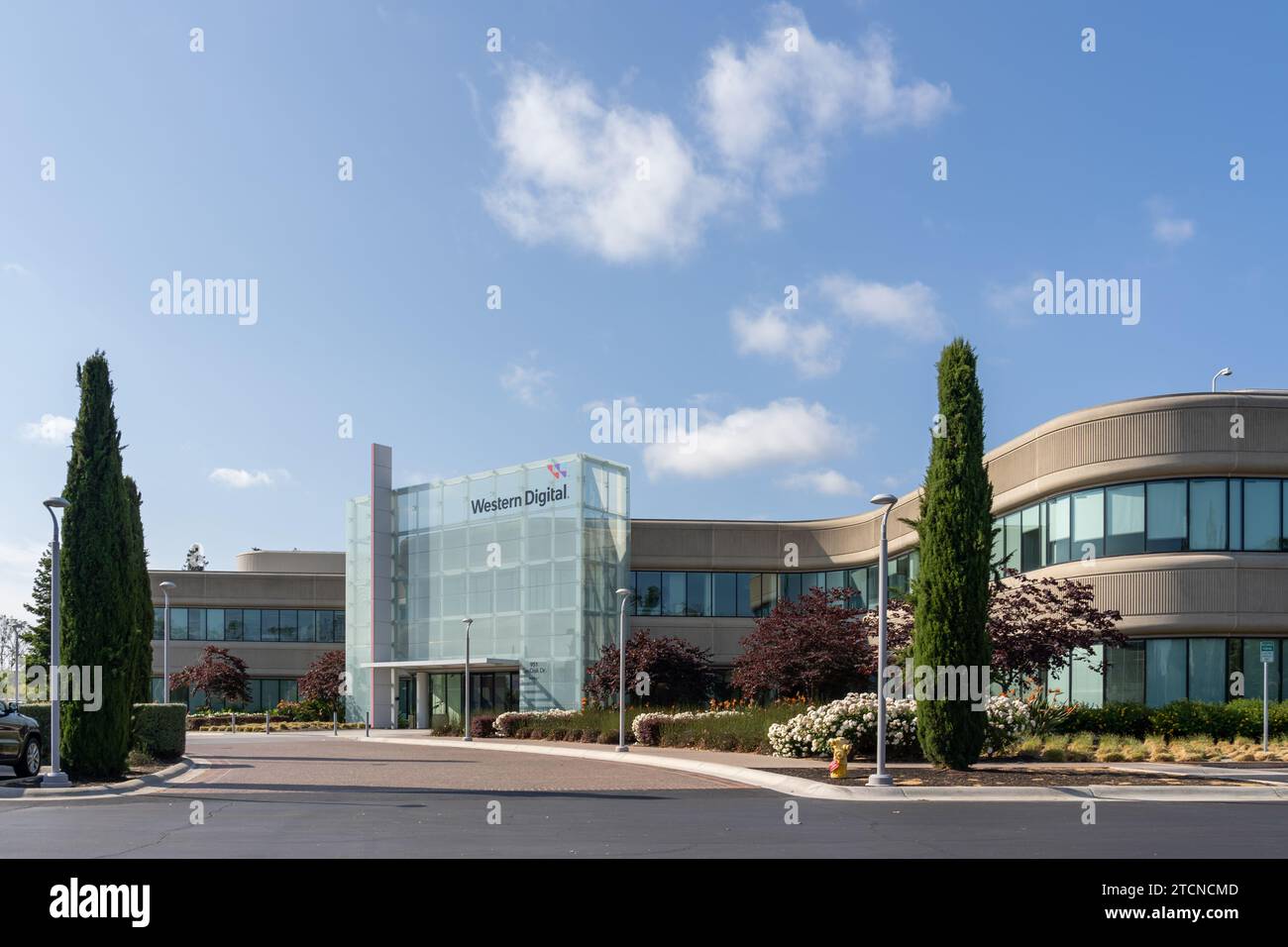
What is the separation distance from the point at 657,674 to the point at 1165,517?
17.7 meters

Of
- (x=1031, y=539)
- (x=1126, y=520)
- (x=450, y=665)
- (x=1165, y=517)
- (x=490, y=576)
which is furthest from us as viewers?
(x=450, y=665)

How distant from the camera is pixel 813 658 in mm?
36031

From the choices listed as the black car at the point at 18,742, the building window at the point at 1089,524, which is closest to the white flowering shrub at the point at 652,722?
the building window at the point at 1089,524

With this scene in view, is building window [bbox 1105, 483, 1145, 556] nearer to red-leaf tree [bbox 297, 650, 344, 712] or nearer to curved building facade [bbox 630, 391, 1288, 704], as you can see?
curved building facade [bbox 630, 391, 1288, 704]

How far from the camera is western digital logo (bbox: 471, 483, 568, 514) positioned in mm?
48344

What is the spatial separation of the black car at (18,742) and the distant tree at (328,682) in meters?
34.3

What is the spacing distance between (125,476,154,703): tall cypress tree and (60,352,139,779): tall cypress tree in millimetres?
5123

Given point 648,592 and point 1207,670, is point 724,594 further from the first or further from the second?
point 1207,670

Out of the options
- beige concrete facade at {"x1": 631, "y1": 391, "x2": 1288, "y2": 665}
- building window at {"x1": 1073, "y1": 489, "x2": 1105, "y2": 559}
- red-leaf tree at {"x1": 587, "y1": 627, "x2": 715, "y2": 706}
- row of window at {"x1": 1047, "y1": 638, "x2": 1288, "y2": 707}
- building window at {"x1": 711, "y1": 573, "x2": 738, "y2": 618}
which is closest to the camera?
beige concrete facade at {"x1": 631, "y1": 391, "x2": 1288, "y2": 665}

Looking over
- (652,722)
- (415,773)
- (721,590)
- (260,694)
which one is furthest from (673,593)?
(260,694)

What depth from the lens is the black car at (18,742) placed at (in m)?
23.4
